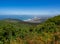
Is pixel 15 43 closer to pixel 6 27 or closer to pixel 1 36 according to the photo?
pixel 1 36

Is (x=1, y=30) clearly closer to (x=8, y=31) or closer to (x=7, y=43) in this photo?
(x=8, y=31)

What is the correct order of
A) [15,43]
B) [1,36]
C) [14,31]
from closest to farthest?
[15,43]
[1,36]
[14,31]

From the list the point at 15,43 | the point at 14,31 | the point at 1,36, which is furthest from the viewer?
the point at 14,31

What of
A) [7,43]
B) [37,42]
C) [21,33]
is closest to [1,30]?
[21,33]

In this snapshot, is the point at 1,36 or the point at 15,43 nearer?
the point at 15,43

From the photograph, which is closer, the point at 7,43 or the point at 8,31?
the point at 7,43

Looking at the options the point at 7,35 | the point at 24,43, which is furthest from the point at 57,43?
the point at 7,35

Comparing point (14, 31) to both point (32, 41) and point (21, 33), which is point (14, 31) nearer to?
point (21, 33)

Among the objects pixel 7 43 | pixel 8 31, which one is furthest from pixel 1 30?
pixel 7 43
